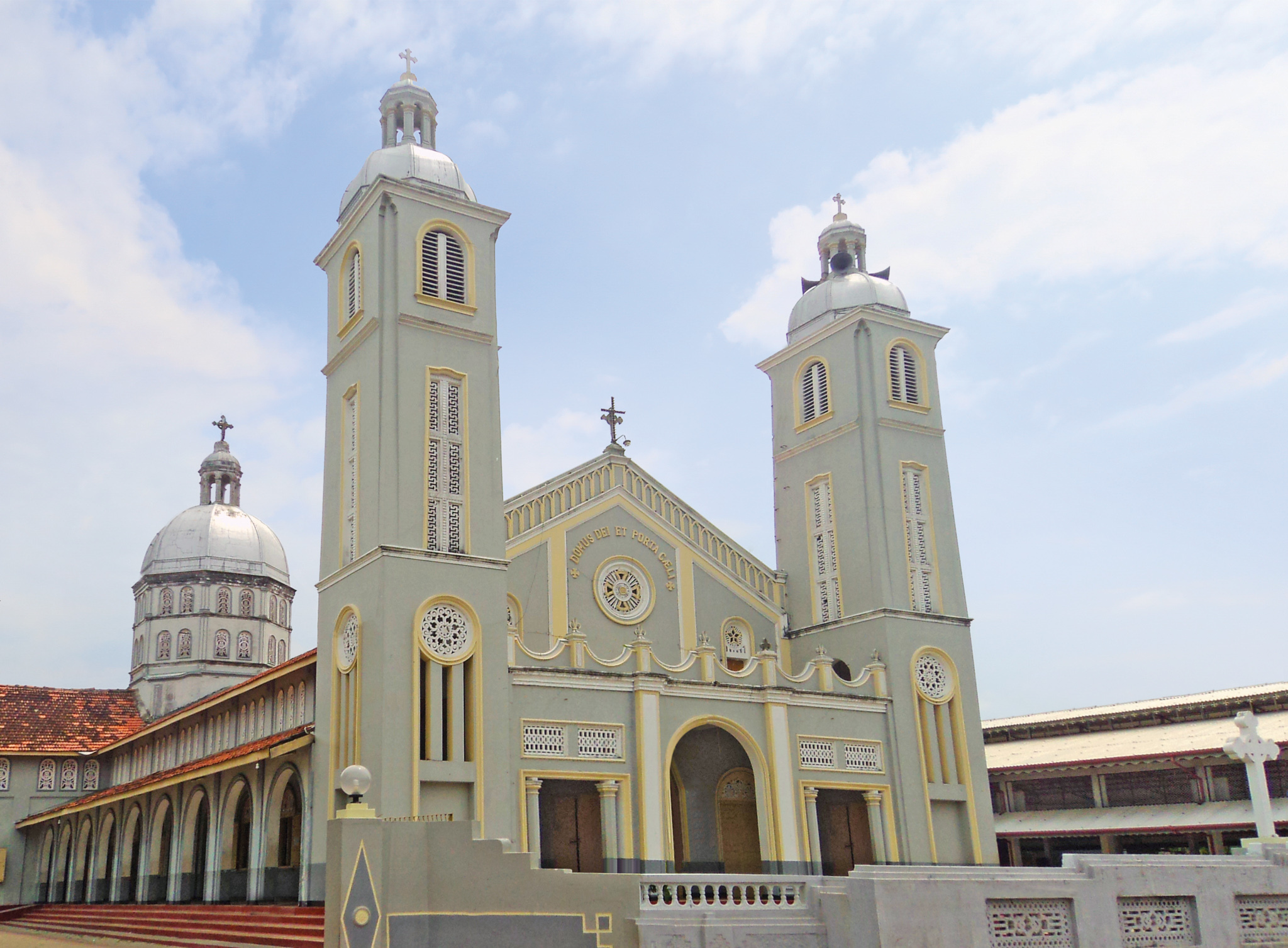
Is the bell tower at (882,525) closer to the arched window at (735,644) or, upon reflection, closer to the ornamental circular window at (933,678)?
the ornamental circular window at (933,678)

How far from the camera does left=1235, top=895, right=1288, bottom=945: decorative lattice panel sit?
19594 mm

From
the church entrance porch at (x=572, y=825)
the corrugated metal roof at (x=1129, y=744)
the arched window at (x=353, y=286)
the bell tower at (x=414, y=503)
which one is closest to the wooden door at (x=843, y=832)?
the corrugated metal roof at (x=1129, y=744)

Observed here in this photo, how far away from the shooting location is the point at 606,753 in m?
25.3

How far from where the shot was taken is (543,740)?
2486cm

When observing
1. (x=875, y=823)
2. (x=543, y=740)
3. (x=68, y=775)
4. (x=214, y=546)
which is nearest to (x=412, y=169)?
(x=543, y=740)

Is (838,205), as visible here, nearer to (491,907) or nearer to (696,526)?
(696,526)

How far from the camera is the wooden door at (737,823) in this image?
28.6 meters

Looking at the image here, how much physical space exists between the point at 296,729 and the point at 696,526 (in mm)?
11362

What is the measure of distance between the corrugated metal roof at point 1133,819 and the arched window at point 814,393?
1178cm

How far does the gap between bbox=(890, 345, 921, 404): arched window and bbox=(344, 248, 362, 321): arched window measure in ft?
46.3

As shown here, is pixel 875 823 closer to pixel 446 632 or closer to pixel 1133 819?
pixel 1133 819

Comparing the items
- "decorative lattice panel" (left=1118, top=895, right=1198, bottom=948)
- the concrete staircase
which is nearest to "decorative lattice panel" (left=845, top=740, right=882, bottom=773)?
"decorative lattice panel" (left=1118, top=895, right=1198, bottom=948)

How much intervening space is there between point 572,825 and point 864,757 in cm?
715

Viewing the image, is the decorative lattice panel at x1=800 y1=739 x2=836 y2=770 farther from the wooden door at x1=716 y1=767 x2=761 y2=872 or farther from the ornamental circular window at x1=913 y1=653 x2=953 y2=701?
the ornamental circular window at x1=913 y1=653 x2=953 y2=701
